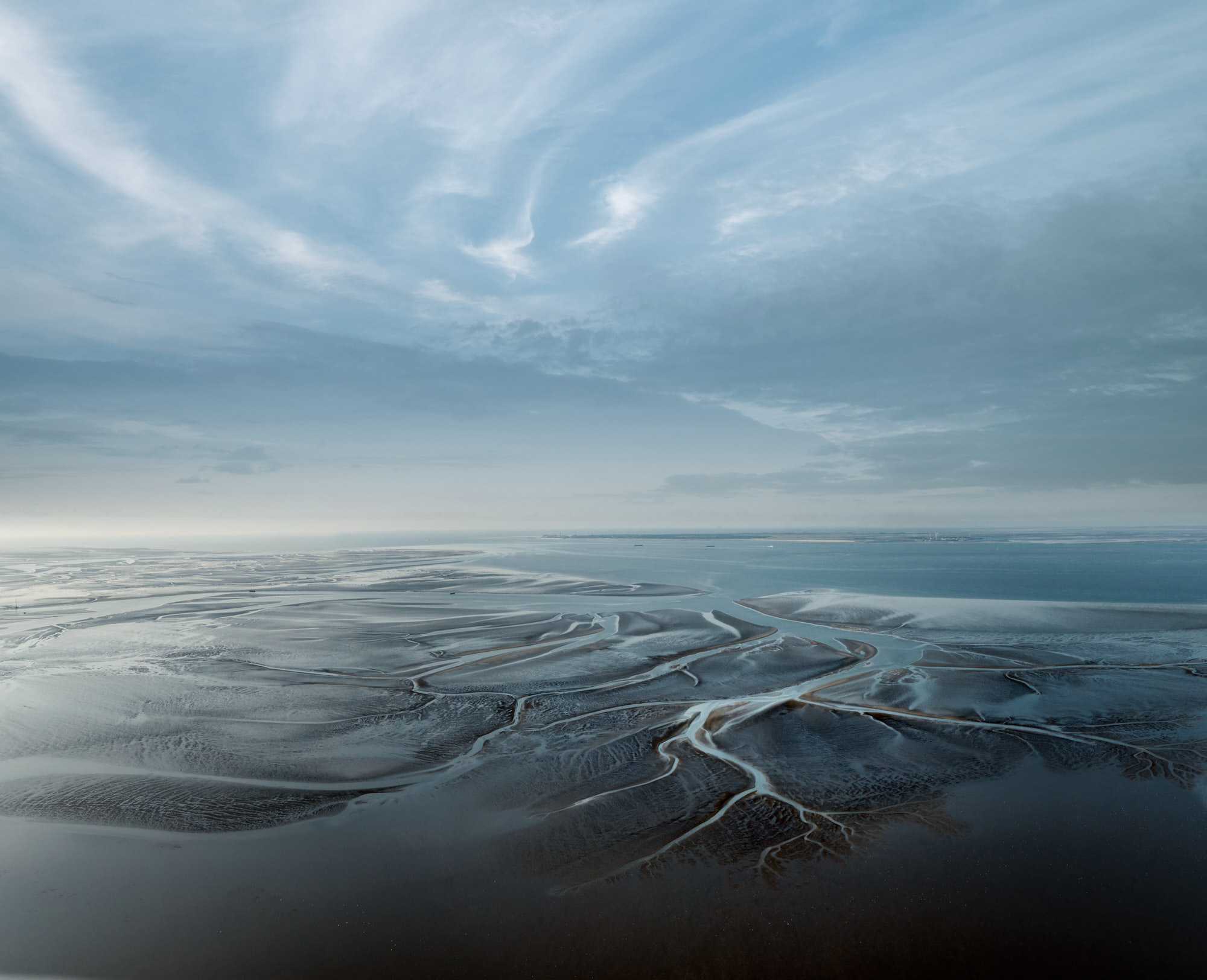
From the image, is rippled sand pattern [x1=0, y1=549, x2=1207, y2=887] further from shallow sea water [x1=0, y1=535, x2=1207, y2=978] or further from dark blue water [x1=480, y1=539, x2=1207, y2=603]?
dark blue water [x1=480, y1=539, x2=1207, y2=603]

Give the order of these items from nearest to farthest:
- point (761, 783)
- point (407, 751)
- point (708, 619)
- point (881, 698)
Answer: point (761, 783) → point (407, 751) → point (881, 698) → point (708, 619)

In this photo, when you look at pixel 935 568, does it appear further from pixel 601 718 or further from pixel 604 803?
pixel 604 803

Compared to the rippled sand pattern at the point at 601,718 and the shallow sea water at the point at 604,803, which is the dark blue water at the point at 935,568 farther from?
the shallow sea water at the point at 604,803

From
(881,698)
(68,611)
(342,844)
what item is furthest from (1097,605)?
(68,611)

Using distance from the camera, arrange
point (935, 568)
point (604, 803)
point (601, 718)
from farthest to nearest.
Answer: point (935, 568), point (601, 718), point (604, 803)

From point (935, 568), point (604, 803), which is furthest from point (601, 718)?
point (935, 568)

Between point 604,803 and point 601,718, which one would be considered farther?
point 601,718

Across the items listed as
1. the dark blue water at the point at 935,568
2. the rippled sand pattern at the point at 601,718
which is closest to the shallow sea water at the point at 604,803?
the rippled sand pattern at the point at 601,718

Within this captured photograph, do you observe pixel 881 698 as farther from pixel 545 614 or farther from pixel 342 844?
pixel 545 614
